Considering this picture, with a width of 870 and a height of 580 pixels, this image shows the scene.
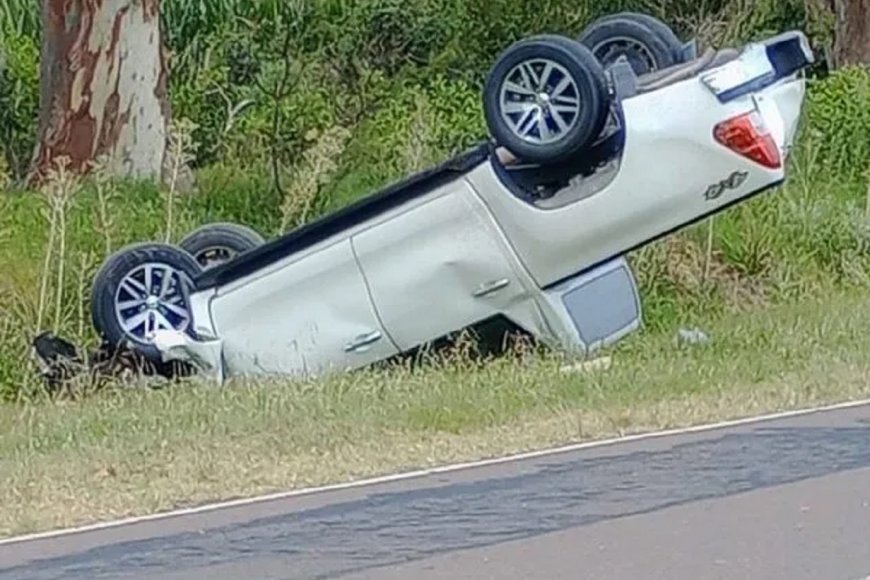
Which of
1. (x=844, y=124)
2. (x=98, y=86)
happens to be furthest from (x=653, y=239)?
(x=844, y=124)

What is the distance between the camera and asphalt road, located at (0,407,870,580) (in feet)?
25.8

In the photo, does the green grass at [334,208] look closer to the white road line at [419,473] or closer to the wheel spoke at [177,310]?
the white road line at [419,473]

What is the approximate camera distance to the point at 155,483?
32.3 feet

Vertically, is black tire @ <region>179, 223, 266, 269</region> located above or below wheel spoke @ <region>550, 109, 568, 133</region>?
above

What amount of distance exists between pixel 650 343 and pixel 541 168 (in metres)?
1.75

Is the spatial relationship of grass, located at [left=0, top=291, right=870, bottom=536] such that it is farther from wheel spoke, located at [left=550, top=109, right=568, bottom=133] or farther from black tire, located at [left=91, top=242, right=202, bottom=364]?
wheel spoke, located at [left=550, top=109, right=568, bottom=133]

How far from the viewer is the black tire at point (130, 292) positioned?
45.9 feet

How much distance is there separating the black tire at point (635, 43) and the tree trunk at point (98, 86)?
5.64 m

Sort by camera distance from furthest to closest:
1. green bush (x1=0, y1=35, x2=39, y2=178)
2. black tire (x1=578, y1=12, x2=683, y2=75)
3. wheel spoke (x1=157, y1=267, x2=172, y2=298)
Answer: green bush (x1=0, y1=35, x2=39, y2=178)
black tire (x1=578, y1=12, x2=683, y2=75)
wheel spoke (x1=157, y1=267, x2=172, y2=298)

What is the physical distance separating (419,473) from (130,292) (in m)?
4.66

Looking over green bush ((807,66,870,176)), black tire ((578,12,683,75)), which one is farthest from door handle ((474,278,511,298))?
green bush ((807,66,870,176))

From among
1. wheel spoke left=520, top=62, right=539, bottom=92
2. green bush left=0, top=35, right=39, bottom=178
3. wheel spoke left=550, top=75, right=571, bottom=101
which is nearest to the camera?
wheel spoke left=550, top=75, right=571, bottom=101

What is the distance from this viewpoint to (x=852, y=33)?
81.7ft

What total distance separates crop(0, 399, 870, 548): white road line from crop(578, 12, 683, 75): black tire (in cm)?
379
